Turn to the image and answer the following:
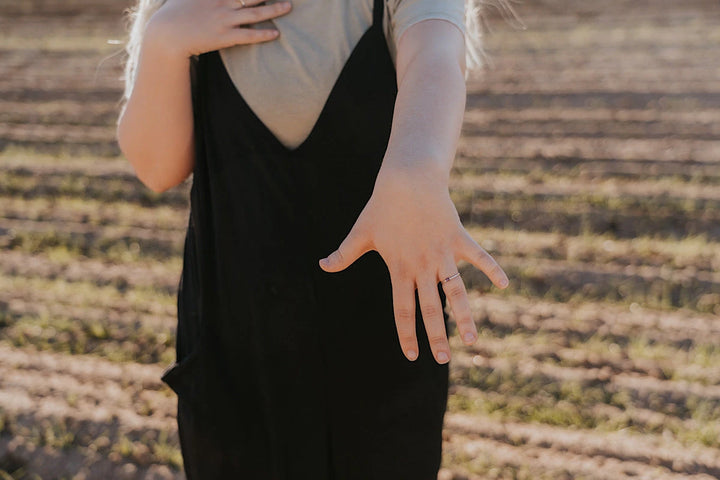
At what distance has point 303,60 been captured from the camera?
997 mm

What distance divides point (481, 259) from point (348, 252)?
0.14 metres

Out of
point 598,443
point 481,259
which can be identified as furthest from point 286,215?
point 598,443

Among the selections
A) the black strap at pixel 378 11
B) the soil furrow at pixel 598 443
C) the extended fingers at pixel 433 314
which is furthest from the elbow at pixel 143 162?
the soil furrow at pixel 598 443

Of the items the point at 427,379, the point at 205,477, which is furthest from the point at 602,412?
the point at 205,477

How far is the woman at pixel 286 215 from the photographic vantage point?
3.24ft

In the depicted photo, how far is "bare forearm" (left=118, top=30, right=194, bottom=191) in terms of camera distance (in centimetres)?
100

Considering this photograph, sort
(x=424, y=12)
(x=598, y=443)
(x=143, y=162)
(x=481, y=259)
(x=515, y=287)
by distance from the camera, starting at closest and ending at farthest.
→ (x=481, y=259), (x=424, y=12), (x=143, y=162), (x=598, y=443), (x=515, y=287)

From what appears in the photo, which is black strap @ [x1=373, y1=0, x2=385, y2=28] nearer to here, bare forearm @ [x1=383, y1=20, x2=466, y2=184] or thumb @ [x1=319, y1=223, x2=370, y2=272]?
bare forearm @ [x1=383, y1=20, x2=466, y2=184]

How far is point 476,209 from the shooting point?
379 cm

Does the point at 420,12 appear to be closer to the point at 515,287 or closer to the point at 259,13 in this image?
the point at 259,13

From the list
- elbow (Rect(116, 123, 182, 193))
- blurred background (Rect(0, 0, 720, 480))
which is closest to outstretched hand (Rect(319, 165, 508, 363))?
elbow (Rect(116, 123, 182, 193))

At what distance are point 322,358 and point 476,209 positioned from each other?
9.28ft

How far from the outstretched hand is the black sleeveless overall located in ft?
0.74

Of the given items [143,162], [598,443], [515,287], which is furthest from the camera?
[515,287]
